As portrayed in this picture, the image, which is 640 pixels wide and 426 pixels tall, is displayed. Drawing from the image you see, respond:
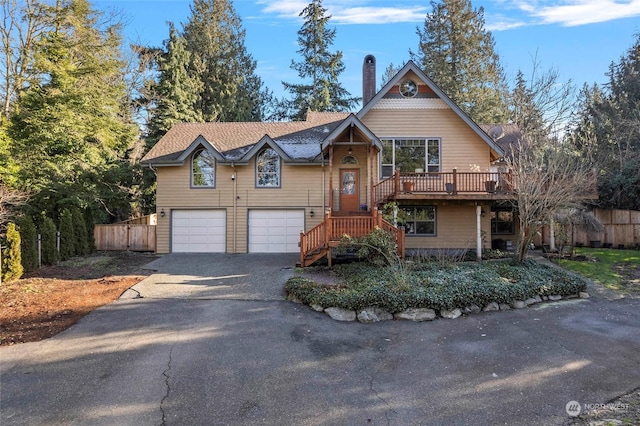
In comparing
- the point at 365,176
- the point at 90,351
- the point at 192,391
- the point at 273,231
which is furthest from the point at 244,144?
the point at 192,391

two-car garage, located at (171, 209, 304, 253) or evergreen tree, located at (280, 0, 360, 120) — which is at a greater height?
evergreen tree, located at (280, 0, 360, 120)

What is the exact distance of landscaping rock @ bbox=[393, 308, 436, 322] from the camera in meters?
7.64

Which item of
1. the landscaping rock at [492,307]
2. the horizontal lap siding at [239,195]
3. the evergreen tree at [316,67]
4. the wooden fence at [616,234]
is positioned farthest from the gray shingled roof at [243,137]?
the evergreen tree at [316,67]

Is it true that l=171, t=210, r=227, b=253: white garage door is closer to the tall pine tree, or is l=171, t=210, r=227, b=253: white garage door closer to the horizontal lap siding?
the horizontal lap siding

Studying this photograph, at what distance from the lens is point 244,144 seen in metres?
16.7

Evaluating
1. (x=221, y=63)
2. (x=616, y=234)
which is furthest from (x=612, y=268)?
(x=221, y=63)

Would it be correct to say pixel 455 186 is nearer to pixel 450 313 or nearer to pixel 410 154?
pixel 410 154

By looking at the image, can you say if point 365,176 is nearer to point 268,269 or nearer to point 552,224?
point 268,269

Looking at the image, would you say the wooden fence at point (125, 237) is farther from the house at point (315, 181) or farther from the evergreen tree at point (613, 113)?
the evergreen tree at point (613, 113)

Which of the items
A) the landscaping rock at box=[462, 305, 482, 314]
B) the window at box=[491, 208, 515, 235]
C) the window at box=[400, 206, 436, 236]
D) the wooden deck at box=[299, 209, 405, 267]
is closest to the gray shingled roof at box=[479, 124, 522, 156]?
the window at box=[491, 208, 515, 235]

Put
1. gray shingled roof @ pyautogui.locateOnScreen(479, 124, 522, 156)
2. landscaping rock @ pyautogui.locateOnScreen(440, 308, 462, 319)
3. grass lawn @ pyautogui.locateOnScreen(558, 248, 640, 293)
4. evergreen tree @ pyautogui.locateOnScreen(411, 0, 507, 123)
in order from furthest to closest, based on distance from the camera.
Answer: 1. evergreen tree @ pyautogui.locateOnScreen(411, 0, 507, 123)
2. gray shingled roof @ pyautogui.locateOnScreen(479, 124, 522, 156)
3. grass lawn @ pyautogui.locateOnScreen(558, 248, 640, 293)
4. landscaping rock @ pyautogui.locateOnScreen(440, 308, 462, 319)

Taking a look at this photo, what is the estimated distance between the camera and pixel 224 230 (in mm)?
15555

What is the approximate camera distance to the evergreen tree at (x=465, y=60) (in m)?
28.5

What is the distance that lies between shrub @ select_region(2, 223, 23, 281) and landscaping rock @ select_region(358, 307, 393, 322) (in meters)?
10.7
